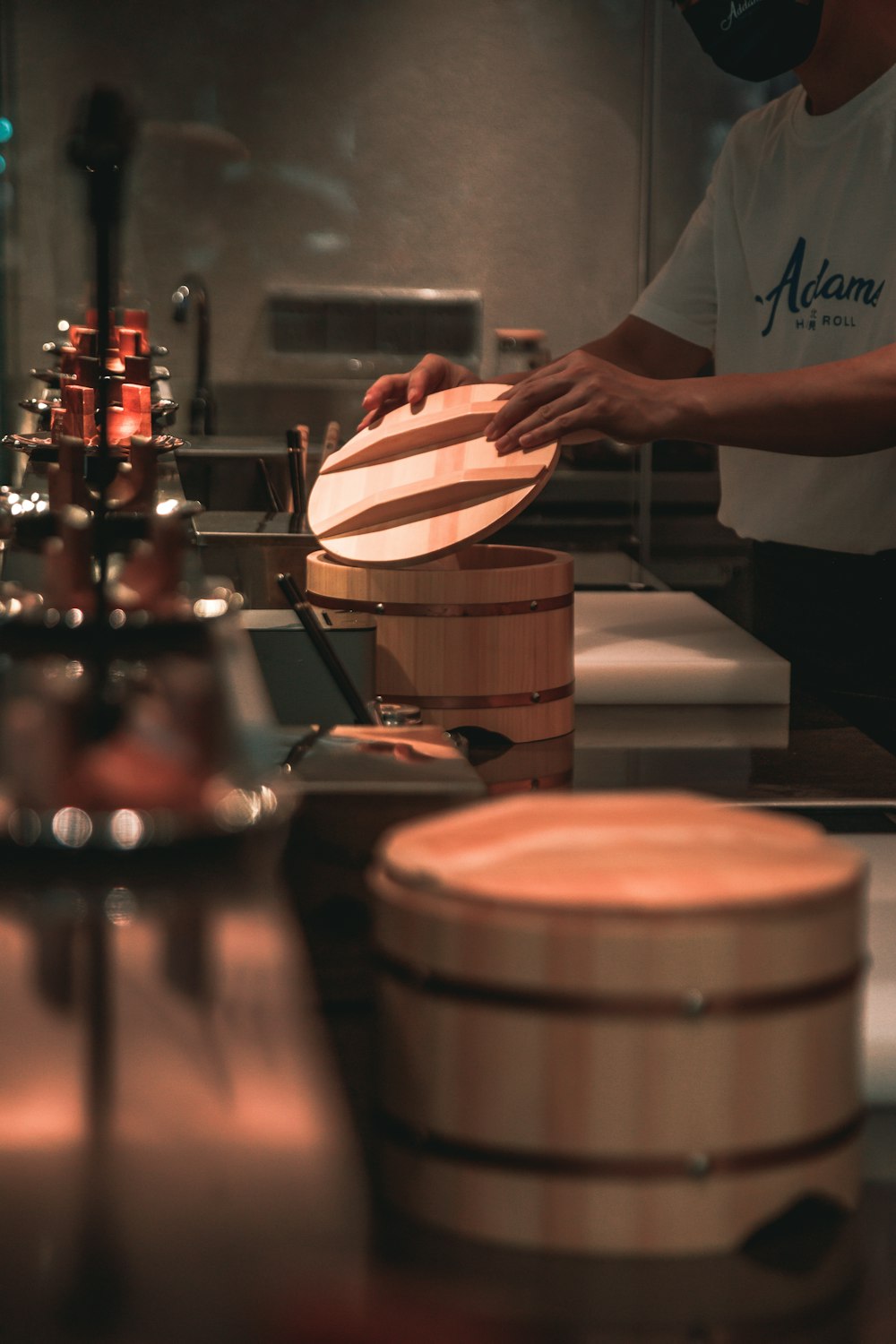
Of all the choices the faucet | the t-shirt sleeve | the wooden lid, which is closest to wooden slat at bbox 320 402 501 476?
the wooden lid

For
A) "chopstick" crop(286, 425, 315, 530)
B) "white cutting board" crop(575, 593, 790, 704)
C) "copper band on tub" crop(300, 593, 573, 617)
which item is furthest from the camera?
"chopstick" crop(286, 425, 315, 530)

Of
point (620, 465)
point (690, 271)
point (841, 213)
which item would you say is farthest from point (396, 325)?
point (841, 213)

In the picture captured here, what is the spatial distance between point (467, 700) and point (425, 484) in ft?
0.79

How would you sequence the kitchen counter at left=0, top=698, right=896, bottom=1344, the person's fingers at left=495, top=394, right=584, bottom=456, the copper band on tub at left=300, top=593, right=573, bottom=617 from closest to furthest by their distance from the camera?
the kitchen counter at left=0, top=698, right=896, bottom=1344, the copper band on tub at left=300, top=593, right=573, bottom=617, the person's fingers at left=495, top=394, right=584, bottom=456

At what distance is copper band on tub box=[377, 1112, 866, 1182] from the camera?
690 millimetres

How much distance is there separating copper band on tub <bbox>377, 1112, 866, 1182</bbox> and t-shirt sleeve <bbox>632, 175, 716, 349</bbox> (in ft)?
7.61

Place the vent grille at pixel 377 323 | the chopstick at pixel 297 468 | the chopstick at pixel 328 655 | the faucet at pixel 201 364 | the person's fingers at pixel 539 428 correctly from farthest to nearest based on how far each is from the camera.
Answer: the vent grille at pixel 377 323 < the faucet at pixel 201 364 < the chopstick at pixel 297 468 < the person's fingers at pixel 539 428 < the chopstick at pixel 328 655

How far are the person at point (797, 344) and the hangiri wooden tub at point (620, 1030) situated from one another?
1242 millimetres

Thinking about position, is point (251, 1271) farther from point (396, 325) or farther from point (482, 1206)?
point (396, 325)

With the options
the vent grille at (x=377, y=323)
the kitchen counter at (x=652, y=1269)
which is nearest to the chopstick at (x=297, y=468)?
the kitchen counter at (x=652, y=1269)

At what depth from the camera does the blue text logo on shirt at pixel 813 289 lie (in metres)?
2.48

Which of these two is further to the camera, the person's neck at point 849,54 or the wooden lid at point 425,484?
the person's neck at point 849,54

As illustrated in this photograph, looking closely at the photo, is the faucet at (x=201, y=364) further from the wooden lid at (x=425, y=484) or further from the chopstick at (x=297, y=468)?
the wooden lid at (x=425, y=484)

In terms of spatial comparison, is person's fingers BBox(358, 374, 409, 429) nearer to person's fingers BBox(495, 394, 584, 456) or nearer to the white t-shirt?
person's fingers BBox(495, 394, 584, 456)
